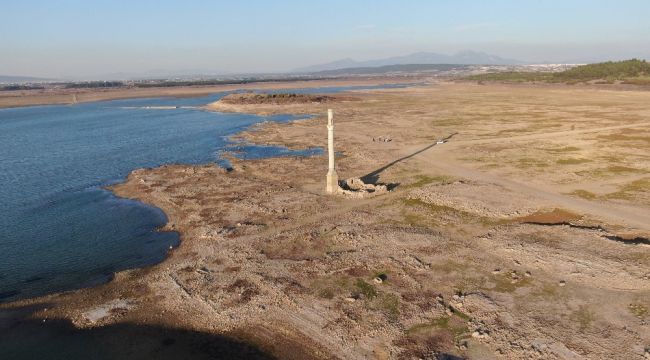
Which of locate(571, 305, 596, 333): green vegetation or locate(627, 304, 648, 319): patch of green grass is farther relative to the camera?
locate(627, 304, 648, 319): patch of green grass

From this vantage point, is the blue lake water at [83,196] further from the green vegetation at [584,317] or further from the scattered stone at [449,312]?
the green vegetation at [584,317]

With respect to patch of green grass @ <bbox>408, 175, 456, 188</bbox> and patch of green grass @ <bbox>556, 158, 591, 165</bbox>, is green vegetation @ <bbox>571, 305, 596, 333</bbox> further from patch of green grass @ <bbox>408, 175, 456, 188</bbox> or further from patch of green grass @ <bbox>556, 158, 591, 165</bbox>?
patch of green grass @ <bbox>556, 158, 591, 165</bbox>

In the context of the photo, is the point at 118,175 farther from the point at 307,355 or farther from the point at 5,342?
the point at 307,355

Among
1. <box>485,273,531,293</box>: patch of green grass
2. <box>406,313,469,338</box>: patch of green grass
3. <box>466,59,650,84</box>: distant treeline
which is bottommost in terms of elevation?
<box>406,313,469,338</box>: patch of green grass

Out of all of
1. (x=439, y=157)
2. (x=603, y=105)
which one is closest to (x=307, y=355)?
(x=439, y=157)

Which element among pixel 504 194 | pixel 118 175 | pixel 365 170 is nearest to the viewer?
pixel 504 194

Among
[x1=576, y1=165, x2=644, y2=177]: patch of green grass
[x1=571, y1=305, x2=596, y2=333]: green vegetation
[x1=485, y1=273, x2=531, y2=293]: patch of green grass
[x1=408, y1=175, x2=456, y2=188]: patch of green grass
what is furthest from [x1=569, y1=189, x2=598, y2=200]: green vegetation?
[x1=571, y1=305, x2=596, y2=333]: green vegetation

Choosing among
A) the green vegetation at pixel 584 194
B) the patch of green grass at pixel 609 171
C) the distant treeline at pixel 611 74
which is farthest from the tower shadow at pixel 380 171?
the distant treeline at pixel 611 74
